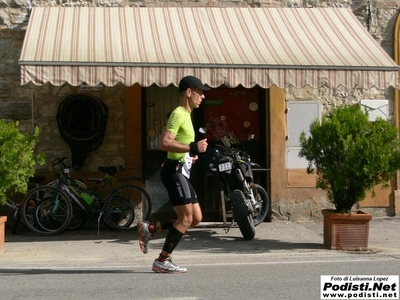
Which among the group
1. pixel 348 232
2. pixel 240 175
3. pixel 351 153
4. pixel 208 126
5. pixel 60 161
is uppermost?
pixel 208 126

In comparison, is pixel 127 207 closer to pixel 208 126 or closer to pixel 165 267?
pixel 208 126

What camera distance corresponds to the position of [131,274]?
25.5 feet

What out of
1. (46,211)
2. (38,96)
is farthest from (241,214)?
(38,96)

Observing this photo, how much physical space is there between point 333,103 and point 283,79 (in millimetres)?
2398

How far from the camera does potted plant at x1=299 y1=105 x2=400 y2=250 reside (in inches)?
361

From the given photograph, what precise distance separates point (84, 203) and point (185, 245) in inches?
71.4

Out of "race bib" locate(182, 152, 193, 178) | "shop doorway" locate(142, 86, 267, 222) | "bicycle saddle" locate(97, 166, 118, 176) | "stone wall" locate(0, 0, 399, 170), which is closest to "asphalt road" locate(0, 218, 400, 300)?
"shop doorway" locate(142, 86, 267, 222)

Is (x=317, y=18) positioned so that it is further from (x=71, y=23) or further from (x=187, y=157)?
(x=187, y=157)

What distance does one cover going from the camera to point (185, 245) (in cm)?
988

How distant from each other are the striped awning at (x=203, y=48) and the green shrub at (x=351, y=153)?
2.99ft

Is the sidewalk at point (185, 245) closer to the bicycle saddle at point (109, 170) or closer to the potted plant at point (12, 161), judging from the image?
the potted plant at point (12, 161)

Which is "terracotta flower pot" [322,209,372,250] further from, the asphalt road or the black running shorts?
the black running shorts

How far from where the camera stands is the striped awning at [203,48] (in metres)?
9.70

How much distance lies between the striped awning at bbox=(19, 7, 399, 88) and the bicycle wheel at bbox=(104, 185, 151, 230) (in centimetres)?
202
